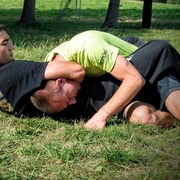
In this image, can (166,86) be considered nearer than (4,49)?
No

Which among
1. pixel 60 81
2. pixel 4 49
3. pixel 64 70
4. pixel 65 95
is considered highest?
pixel 4 49

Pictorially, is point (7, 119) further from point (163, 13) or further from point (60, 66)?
point (163, 13)

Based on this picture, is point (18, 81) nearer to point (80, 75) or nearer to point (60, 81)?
point (60, 81)

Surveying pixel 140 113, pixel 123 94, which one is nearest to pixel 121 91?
pixel 123 94

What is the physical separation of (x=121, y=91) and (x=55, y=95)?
0.65 metres

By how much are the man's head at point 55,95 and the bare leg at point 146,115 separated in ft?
2.08

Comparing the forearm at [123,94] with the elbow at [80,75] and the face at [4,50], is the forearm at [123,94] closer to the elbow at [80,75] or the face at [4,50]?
the elbow at [80,75]

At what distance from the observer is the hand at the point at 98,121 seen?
3.86 metres

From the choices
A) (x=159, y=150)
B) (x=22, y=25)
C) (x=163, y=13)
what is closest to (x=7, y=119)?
(x=159, y=150)

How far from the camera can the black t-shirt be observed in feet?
12.7

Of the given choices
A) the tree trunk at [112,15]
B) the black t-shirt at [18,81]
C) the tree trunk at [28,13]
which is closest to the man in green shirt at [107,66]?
the black t-shirt at [18,81]

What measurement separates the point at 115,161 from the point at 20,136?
106cm

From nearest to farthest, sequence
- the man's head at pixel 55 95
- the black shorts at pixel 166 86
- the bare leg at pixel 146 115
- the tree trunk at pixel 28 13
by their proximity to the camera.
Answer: the man's head at pixel 55 95
the bare leg at pixel 146 115
the black shorts at pixel 166 86
the tree trunk at pixel 28 13

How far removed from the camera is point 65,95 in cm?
384
